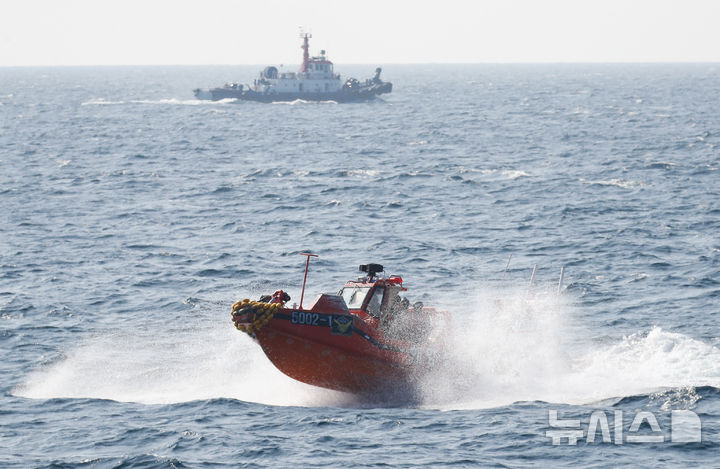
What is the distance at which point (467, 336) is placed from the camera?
2805 centimetres

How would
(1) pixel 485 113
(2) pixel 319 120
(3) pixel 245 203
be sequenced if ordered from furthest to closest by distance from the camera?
1. (1) pixel 485 113
2. (2) pixel 319 120
3. (3) pixel 245 203

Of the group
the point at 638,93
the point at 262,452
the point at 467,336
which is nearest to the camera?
the point at 262,452

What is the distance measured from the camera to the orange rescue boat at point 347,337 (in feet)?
75.6

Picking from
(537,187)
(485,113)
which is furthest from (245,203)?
(485,113)

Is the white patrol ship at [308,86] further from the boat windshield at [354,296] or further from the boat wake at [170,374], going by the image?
the boat windshield at [354,296]

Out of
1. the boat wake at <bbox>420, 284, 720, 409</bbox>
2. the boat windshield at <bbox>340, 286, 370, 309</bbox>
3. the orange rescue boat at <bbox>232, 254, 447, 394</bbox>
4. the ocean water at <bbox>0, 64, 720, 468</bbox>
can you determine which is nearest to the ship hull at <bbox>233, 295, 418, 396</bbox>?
the orange rescue boat at <bbox>232, 254, 447, 394</bbox>

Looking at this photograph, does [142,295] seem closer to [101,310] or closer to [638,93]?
[101,310]

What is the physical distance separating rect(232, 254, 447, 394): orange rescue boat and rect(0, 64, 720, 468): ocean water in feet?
2.09

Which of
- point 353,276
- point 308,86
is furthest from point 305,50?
point 353,276

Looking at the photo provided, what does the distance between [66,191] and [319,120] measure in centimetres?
6389

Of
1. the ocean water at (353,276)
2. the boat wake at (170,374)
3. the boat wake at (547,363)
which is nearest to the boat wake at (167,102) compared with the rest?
the ocean water at (353,276)
